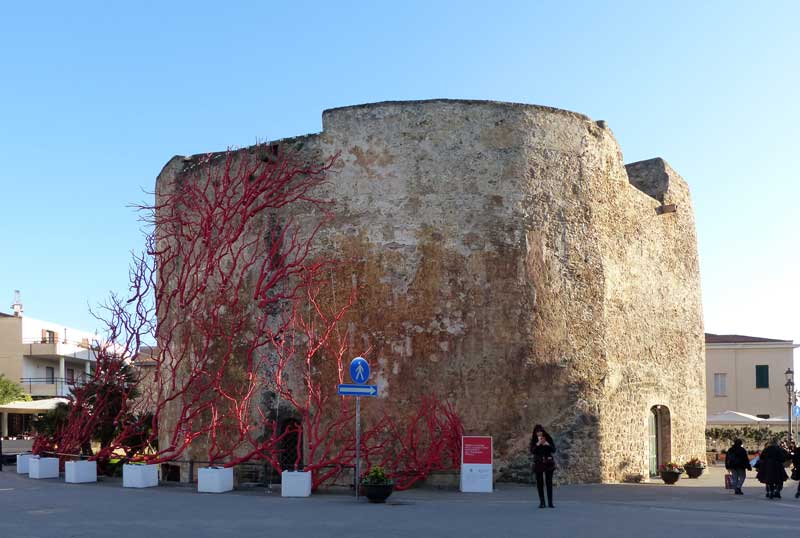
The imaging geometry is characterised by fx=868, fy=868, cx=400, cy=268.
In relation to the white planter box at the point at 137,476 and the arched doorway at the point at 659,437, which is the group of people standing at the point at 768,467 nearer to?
the arched doorway at the point at 659,437

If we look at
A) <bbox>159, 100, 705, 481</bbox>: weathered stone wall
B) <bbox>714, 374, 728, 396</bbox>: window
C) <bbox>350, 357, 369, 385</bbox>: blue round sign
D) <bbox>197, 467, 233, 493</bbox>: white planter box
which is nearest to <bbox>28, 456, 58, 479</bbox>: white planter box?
<bbox>197, 467, 233, 493</bbox>: white planter box

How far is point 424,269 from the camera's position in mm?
17078

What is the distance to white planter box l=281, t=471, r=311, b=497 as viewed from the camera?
14.4m

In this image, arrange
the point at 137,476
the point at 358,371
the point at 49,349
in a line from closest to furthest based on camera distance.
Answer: the point at 358,371 < the point at 137,476 < the point at 49,349

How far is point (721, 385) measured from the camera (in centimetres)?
4259

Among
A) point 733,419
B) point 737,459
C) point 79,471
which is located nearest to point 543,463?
point 737,459

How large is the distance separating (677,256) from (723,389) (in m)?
22.5

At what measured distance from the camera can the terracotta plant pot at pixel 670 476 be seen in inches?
740

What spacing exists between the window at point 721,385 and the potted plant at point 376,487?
109 ft

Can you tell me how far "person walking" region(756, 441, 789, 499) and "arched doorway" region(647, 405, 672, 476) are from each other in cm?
502

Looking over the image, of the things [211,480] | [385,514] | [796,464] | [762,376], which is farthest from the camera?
[762,376]

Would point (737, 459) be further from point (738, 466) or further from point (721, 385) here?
point (721, 385)

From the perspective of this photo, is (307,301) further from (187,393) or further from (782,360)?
(782,360)

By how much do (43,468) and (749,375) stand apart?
34778 millimetres
